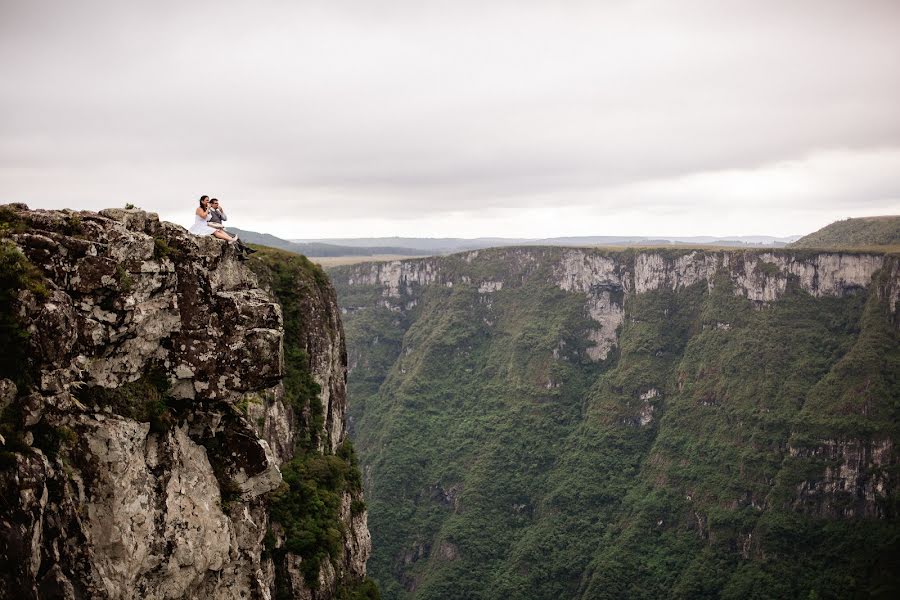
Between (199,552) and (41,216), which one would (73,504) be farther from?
(41,216)

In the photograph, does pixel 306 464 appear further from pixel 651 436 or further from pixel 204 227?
pixel 651 436

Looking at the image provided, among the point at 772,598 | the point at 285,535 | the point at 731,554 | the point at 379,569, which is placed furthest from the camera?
the point at 379,569

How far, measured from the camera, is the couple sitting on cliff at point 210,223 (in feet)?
65.3

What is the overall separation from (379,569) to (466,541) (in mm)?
18407

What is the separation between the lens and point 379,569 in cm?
13162

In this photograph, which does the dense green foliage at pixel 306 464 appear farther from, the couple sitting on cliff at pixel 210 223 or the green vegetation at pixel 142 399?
the green vegetation at pixel 142 399

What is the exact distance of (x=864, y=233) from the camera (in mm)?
180125

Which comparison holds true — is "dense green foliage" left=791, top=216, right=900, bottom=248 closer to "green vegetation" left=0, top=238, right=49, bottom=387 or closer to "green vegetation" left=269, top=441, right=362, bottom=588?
"green vegetation" left=269, top=441, right=362, bottom=588

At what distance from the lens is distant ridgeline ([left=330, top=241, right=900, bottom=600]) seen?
117m

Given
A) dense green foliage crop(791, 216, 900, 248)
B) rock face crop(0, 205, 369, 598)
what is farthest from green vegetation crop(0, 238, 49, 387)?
dense green foliage crop(791, 216, 900, 248)

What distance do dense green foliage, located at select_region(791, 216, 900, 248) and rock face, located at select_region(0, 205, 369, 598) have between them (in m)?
173

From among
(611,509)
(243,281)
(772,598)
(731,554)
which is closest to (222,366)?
(243,281)

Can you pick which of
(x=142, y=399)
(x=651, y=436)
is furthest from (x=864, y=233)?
(x=142, y=399)

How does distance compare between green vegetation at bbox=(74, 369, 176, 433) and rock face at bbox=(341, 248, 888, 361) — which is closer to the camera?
green vegetation at bbox=(74, 369, 176, 433)
